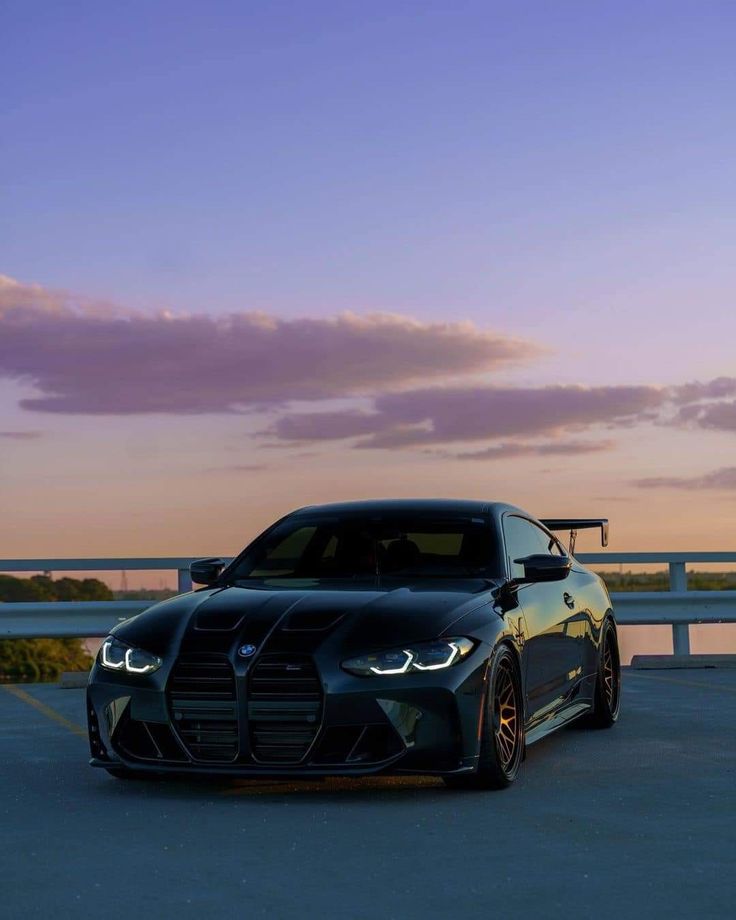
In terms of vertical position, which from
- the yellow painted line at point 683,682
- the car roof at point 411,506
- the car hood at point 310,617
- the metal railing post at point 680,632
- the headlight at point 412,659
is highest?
the car roof at point 411,506

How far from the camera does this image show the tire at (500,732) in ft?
26.3

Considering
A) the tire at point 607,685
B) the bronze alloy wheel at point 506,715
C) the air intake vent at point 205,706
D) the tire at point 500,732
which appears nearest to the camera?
the air intake vent at point 205,706

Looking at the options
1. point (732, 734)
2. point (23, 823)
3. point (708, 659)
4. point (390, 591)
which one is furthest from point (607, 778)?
point (708, 659)

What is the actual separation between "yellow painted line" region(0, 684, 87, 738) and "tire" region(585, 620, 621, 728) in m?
3.51

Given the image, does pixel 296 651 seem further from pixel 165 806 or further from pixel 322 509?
pixel 322 509

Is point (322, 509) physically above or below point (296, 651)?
above

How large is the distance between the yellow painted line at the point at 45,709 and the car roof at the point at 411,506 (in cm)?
259

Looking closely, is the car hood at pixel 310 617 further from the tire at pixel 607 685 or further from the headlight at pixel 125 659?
the tire at pixel 607 685

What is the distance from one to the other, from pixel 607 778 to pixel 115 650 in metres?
2.73

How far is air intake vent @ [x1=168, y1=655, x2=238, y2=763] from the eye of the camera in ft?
25.7

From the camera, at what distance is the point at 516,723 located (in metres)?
8.48

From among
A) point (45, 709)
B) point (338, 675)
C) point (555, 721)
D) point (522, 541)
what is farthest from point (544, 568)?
point (45, 709)

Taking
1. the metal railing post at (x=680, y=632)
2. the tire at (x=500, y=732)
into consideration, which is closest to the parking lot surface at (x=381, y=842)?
the tire at (x=500, y=732)

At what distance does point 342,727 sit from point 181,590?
8320 millimetres
